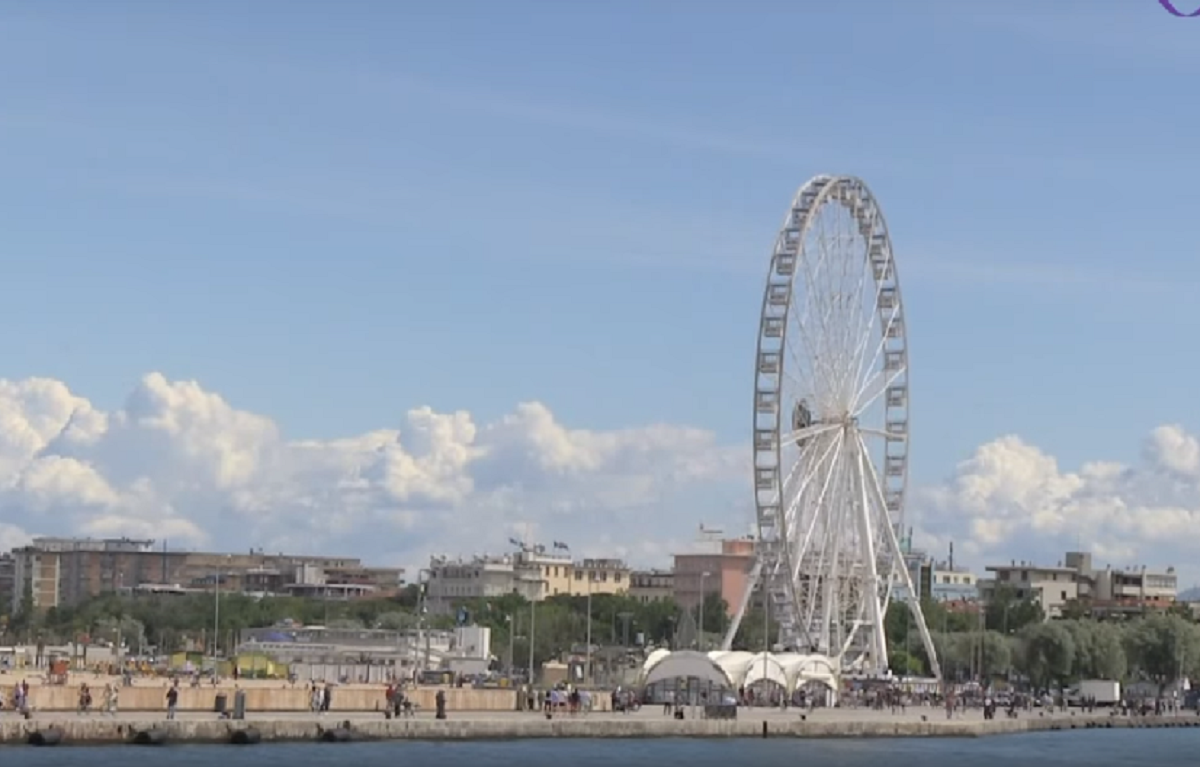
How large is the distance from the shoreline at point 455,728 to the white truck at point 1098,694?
1243 inches

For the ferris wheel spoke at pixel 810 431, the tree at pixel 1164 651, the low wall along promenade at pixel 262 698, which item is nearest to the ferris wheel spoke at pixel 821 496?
the ferris wheel spoke at pixel 810 431

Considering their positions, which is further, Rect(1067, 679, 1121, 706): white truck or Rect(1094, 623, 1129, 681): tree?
Rect(1094, 623, 1129, 681): tree

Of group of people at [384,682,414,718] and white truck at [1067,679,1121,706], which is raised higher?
white truck at [1067,679,1121,706]

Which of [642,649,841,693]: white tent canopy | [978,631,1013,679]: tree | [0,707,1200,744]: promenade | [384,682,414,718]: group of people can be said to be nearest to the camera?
[0,707,1200,744]: promenade

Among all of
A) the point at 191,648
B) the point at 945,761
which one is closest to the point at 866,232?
the point at 945,761

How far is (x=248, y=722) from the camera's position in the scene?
245 feet

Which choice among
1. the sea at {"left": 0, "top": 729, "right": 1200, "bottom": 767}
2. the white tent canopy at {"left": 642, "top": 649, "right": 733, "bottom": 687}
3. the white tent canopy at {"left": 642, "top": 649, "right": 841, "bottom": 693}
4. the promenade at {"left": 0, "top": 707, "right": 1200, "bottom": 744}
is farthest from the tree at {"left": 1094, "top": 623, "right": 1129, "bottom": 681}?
the white tent canopy at {"left": 642, "top": 649, "right": 733, "bottom": 687}

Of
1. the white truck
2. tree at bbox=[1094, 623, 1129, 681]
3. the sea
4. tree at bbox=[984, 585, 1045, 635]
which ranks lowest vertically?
the sea

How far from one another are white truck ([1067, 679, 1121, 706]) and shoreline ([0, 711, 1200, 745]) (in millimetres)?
31576

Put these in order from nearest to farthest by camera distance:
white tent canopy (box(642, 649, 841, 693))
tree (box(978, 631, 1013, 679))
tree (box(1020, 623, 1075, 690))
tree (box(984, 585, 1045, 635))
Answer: white tent canopy (box(642, 649, 841, 693))
tree (box(1020, 623, 1075, 690))
tree (box(978, 631, 1013, 679))
tree (box(984, 585, 1045, 635))

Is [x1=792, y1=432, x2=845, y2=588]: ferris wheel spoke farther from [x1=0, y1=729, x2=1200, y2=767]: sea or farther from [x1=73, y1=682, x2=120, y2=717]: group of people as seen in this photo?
[x1=73, y1=682, x2=120, y2=717]: group of people

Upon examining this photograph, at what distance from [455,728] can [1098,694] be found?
70.1m

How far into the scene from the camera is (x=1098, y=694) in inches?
5605

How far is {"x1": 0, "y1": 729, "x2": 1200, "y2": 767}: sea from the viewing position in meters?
67.6
